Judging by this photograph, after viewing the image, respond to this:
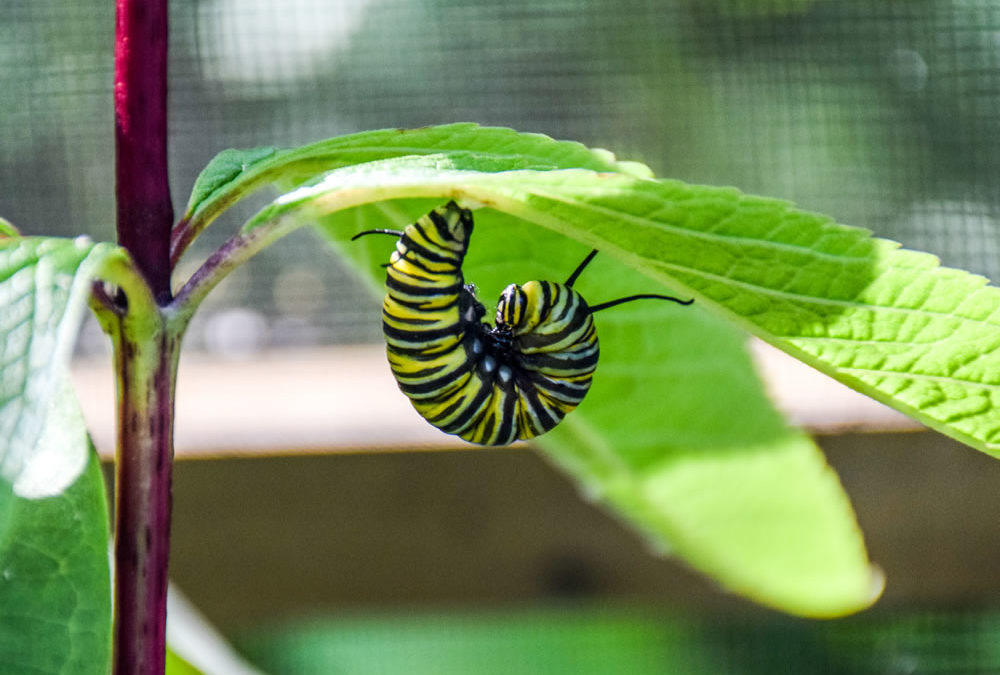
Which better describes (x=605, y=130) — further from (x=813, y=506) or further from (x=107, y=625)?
(x=107, y=625)

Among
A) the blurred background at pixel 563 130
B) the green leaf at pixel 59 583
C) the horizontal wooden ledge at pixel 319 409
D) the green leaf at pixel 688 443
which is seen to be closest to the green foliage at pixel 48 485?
the green leaf at pixel 59 583

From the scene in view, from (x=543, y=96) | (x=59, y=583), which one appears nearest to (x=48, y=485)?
(x=59, y=583)

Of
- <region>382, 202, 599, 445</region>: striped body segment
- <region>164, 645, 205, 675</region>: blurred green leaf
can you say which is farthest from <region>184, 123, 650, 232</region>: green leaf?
<region>164, 645, 205, 675</region>: blurred green leaf

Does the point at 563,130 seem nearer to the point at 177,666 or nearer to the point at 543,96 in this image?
the point at 543,96

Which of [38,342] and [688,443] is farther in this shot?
[688,443]

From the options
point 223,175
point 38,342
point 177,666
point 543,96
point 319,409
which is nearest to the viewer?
point 38,342

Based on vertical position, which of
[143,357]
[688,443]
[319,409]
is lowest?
[319,409]

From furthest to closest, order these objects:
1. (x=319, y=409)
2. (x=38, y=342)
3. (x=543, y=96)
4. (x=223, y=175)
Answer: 1. (x=543, y=96)
2. (x=319, y=409)
3. (x=223, y=175)
4. (x=38, y=342)

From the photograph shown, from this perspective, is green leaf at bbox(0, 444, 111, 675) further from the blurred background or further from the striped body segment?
the blurred background
